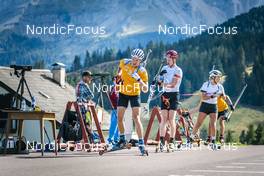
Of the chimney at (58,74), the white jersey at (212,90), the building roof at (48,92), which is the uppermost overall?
the chimney at (58,74)

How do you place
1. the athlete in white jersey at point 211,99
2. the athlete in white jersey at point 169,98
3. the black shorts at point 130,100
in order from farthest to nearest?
the athlete in white jersey at point 211,99
the athlete in white jersey at point 169,98
the black shorts at point 130,100

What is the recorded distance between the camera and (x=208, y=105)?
1780 centimetres

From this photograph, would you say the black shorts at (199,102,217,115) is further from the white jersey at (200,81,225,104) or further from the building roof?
the building roof

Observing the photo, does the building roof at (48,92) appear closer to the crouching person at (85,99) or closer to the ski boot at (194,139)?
the ski boot at (194,139)

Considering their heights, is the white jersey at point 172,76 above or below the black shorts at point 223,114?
above

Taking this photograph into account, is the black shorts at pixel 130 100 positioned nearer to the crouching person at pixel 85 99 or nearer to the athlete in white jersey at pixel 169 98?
the athlete in white jersey at pixel 169 98

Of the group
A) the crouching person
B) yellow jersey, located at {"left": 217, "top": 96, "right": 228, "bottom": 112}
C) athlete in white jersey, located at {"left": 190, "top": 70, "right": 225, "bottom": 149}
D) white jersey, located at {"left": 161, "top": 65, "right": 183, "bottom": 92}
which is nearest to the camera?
white jersey, located at {"left": 161, "top": 65, "right": 183, "bottom": 92}

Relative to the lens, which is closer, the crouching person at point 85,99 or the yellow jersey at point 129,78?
the yellow jersey at point 129,78

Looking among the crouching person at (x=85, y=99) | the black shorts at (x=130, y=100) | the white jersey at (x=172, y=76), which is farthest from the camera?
the crouching person at (x=85, y=99)

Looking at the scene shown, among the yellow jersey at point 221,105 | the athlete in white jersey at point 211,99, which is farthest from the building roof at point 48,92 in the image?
the athlete in white jersey at point 211,99

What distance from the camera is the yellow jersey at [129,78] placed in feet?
45.4

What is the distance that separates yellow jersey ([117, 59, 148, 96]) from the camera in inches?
545

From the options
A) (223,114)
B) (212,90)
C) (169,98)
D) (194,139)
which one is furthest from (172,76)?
(194,139)

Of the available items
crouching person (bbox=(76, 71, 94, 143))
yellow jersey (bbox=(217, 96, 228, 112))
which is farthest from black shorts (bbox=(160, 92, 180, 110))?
yellow jersey (bbox=(217, 96, 228, 112))
